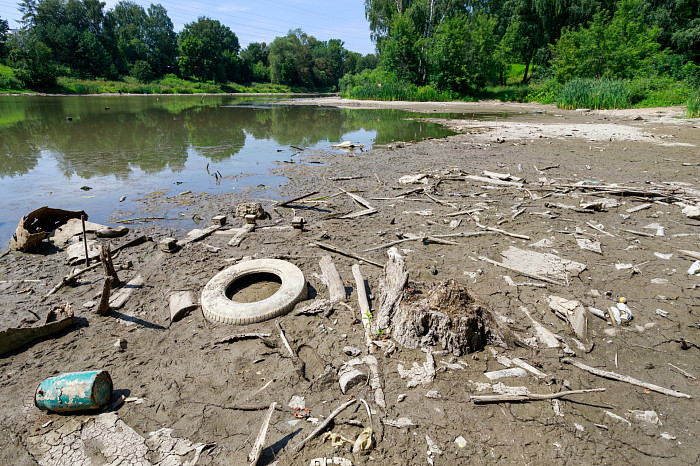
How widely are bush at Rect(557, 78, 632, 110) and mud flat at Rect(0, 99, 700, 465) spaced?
23.7 m

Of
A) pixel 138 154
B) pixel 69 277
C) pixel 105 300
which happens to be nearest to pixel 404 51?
pixel 138 154

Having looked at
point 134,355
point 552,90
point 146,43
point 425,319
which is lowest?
point 134,355

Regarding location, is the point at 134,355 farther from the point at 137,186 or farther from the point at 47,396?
the point at 137,186

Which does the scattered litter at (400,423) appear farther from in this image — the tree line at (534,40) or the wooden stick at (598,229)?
the tree line at (534,40)

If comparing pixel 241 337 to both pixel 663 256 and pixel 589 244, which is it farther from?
pixel 663 256

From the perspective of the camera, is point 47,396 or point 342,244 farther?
point 342,244

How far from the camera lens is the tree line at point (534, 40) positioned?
99.1 ft

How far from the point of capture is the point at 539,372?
3100 millimetres

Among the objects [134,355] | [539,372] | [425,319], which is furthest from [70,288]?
[539,372]

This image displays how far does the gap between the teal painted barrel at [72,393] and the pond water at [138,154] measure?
17.5 feet

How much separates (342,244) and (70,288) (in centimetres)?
415

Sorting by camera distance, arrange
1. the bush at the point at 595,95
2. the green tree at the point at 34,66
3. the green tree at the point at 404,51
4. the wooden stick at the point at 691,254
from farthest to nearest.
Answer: the green tree at the point at 34,66
the green tree at the point at 404,51
the bush at the point at 595,95
the wooden stick at the point at 691,254

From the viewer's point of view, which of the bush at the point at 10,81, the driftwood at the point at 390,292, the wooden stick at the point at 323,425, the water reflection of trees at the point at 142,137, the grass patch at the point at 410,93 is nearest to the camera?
the wooden stick at the point at 323,425

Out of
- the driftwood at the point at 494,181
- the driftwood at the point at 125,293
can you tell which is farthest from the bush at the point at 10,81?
the driftwood at the point at 494,181
